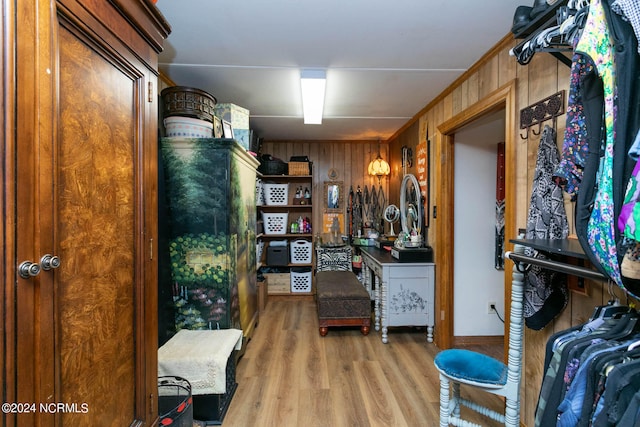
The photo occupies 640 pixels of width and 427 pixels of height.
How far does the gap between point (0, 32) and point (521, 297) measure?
6.04ft

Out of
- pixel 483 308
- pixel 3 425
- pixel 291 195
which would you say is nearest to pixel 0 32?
pixel 3 425

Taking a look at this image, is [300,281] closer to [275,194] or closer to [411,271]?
[275,194]

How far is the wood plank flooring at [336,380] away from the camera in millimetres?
1894

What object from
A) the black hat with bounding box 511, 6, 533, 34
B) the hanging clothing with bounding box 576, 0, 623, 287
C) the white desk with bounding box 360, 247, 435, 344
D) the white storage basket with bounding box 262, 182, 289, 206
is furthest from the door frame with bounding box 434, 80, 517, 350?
the white storage basket with bounding box 262, 182, 289, 206

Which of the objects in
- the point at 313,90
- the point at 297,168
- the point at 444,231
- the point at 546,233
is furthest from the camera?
the point at 297,168

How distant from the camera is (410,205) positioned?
3.55m

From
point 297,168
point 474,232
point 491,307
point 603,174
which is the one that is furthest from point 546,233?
point 297,168

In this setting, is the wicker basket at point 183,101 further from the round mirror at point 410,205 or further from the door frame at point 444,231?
the round mirror at point 410,205

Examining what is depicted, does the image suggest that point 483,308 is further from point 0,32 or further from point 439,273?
point 0,32

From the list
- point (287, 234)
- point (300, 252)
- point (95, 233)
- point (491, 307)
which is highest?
point (95, 233)

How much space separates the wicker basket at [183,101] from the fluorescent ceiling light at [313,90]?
2.53 ft

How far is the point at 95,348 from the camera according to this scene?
85 centimetres

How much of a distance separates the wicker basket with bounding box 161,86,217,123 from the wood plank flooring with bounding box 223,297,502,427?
202 centimetres

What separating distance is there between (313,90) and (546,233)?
1.92 meters
